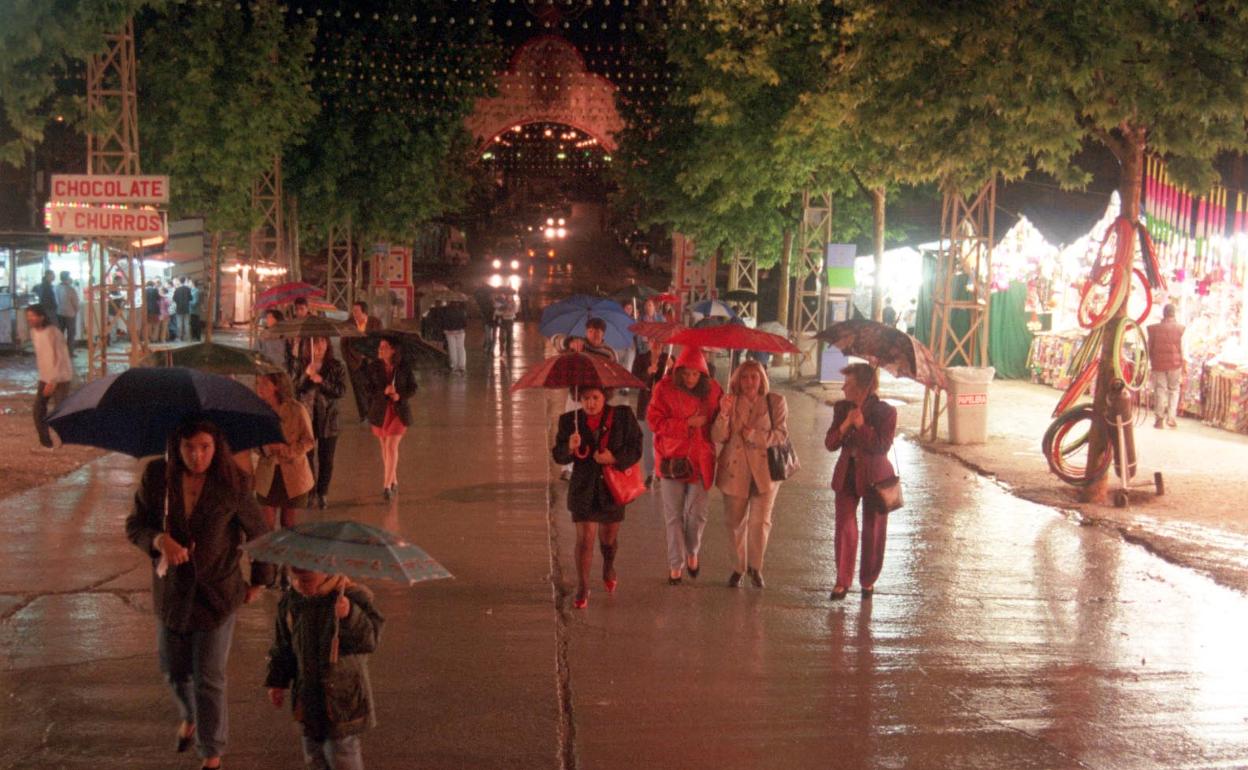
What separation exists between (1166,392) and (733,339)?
12740 mm

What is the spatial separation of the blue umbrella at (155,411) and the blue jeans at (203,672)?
0.85 meters

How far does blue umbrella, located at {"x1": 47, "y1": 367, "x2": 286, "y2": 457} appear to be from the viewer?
5691 mm

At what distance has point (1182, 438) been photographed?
18844 mm

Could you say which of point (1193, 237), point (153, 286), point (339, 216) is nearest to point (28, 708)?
point (1193, 237)

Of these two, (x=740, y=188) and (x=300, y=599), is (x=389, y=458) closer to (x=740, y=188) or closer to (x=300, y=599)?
(x=300, y=599)

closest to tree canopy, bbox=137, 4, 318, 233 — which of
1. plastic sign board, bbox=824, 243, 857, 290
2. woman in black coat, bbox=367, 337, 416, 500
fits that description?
→ plastic sign board, bbox=824, 243, 857, 290

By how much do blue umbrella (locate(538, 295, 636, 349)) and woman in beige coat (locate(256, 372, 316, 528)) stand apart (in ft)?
17.5

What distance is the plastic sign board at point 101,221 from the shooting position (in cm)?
1592

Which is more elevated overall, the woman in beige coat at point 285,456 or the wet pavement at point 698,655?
the woman in beige coat at point 285,456

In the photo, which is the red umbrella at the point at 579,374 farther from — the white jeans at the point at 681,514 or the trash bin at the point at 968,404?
the trash bin at the point at 968,404

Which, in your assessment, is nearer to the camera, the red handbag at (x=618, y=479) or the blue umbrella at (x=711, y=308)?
the red handbag at (x=618, y=479)

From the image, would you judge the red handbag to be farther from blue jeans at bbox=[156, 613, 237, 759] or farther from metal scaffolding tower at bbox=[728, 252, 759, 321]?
metal scaffolding tower at bbox=[728, 252, 759, 321]

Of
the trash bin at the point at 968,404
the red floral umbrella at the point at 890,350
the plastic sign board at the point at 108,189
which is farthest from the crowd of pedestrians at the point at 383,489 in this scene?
the trash bin at the point at 968,404

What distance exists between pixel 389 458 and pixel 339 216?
2936 cm
